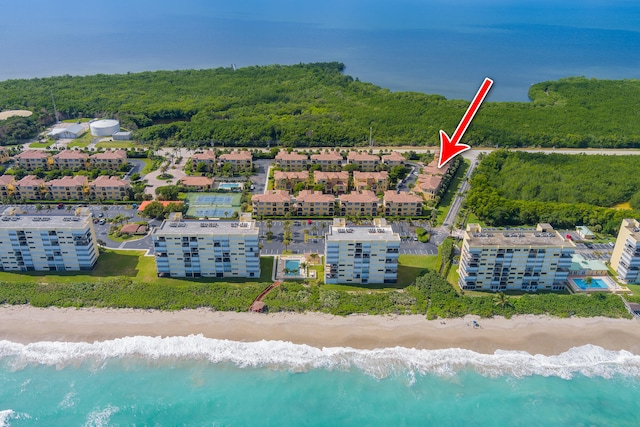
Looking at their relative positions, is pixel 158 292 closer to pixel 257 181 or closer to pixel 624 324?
pixel 257 181

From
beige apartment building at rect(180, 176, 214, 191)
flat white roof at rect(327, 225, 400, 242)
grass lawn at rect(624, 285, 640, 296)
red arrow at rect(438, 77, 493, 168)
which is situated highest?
red arrow at rect(438, 77, 493, 168)

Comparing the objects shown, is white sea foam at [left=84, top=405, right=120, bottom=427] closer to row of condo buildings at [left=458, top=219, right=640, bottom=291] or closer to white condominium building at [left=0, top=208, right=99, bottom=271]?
white condominium building at [left=0, top=208, right=99, bottom=271]

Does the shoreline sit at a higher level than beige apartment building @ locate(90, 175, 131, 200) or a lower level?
lower

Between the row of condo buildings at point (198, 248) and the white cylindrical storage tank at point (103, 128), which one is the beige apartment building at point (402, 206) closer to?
the row of condo buildings at point (198, 248)

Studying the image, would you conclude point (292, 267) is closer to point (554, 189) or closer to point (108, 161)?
point (554, 189)

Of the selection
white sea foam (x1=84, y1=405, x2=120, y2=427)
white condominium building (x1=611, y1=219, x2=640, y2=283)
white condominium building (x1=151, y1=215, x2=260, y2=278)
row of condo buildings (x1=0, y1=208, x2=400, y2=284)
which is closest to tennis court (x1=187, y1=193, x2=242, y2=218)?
white condominium building (x1=151, y1=215, x2=260, y2=278)

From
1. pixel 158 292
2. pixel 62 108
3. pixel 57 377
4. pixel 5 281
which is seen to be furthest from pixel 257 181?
pixel 62 108
